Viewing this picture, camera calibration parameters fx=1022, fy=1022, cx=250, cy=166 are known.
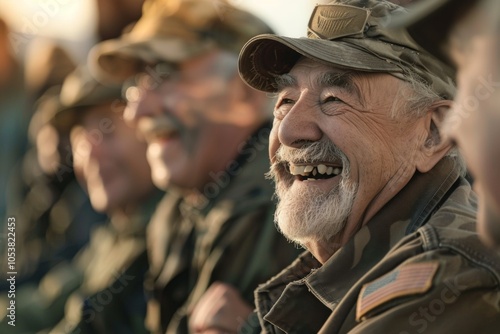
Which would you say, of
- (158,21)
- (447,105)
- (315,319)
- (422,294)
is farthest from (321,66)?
(158,21)

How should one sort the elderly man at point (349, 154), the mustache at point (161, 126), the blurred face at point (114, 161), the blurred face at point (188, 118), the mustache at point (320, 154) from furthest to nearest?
1. the blurred face at point (114, 161)
2. the mustache at point (161, 126)
3. the blurred face at point (188, 118)
4. the mustache at point (320, 154)
5. the elderly man at point (349, 154)

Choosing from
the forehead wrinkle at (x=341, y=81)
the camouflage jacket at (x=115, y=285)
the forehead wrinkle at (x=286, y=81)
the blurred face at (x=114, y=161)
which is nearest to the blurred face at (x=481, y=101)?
the forehead wrinkle at (x=341, y=81)

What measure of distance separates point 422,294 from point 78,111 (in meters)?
4.00

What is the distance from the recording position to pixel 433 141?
2766 millimetres

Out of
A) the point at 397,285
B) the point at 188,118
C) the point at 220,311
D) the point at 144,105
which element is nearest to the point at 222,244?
the point at 220,311

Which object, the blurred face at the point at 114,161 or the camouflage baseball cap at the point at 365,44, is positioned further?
the blurred face at the point at 114,161

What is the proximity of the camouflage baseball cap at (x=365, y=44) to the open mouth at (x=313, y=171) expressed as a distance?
275 mm

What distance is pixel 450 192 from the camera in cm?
268

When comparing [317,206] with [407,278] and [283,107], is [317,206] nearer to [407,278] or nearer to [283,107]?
[283,107]

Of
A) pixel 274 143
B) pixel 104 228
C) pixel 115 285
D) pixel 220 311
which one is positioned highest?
pixel 274 143

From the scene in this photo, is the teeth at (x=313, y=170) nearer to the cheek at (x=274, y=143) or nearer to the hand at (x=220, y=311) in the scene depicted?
the cheek at (x=274, y=143)

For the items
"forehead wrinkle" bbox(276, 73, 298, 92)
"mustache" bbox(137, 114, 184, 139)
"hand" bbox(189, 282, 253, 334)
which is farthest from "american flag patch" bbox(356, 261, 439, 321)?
"mustache" bbox(137, 114, 184, 139)

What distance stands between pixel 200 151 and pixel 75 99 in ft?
4.95

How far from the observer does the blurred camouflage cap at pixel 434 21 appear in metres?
1.39
